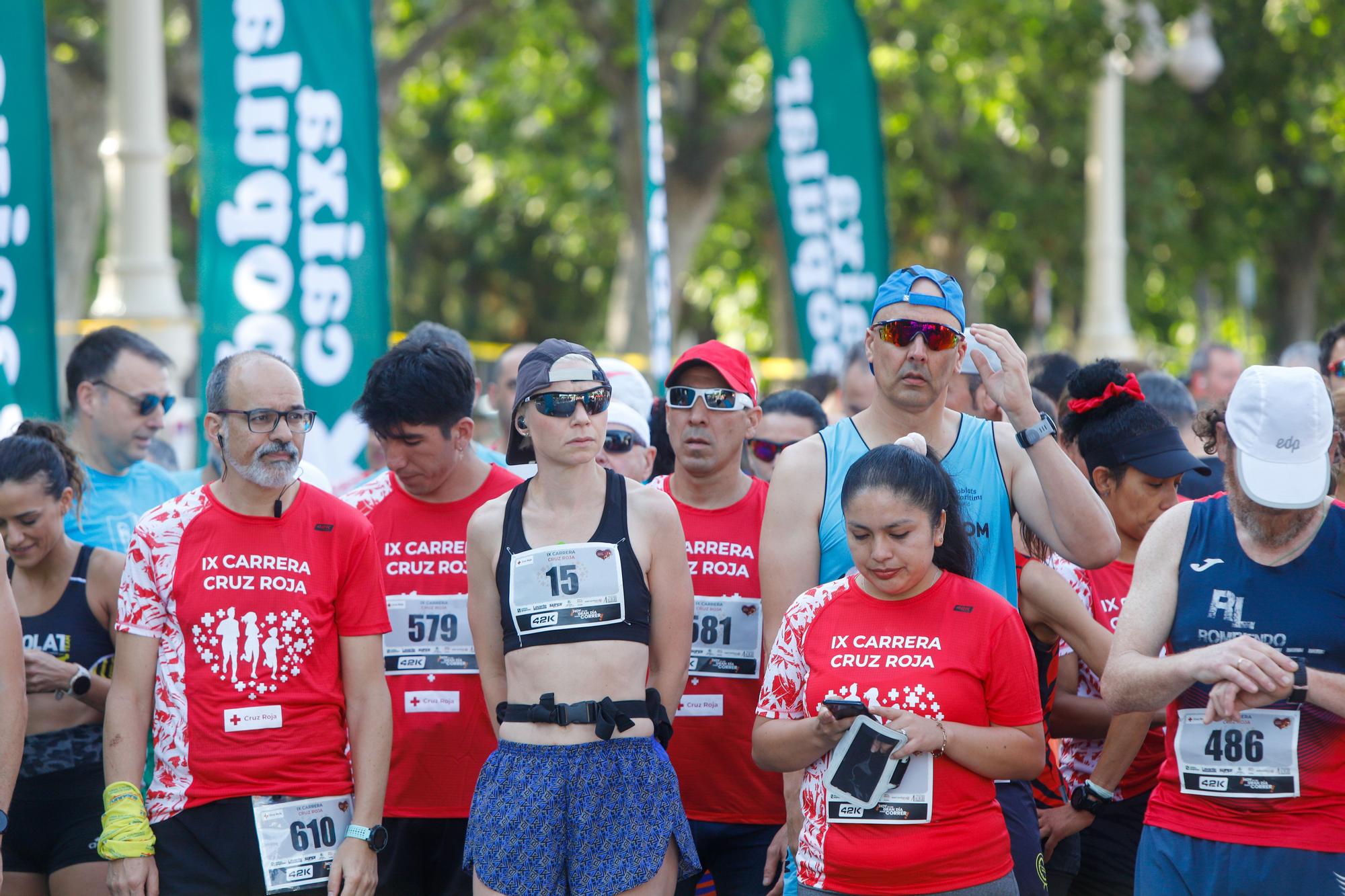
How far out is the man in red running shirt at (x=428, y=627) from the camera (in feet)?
15.9

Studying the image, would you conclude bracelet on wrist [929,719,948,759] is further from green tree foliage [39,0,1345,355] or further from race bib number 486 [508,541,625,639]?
green tree foliage [39,0,1345,355]

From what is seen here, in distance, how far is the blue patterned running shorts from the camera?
13.1ft

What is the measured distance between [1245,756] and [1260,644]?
0.34 m

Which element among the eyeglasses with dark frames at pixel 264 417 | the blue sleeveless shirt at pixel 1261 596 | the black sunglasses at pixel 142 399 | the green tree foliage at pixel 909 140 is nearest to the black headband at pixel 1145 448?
the blue sleeveless shirt at pixel 1261 596

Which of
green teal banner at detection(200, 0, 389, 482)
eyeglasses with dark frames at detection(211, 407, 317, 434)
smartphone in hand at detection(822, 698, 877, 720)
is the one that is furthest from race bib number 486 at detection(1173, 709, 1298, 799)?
green teal banner at detection(200, 0, 389, 482)

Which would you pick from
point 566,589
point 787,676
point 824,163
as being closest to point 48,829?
point 566,589

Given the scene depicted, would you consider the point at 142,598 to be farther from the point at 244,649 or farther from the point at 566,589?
the point at 566,589

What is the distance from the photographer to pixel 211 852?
162 inches

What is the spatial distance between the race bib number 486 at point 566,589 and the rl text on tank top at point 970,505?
599 mm

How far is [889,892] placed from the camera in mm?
3699

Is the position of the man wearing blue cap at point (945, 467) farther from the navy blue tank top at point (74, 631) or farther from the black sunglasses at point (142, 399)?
the black sunglasses at point (142, 399)

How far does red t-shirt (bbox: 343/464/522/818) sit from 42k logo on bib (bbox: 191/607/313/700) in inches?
26.5

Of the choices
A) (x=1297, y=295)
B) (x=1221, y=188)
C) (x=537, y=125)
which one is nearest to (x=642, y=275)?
(x=537, y=125)

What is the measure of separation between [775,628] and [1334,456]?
5.31ft
